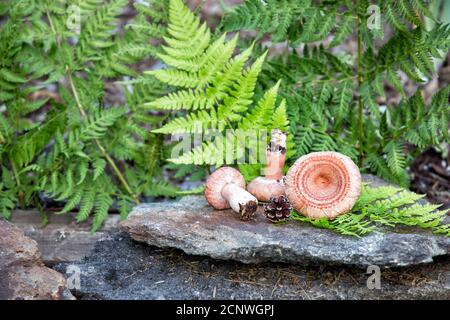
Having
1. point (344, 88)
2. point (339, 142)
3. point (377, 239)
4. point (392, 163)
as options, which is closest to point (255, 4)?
point (344, 88)

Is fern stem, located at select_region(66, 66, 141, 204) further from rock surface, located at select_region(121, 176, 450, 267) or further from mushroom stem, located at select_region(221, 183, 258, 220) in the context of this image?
mushroom stem, located at select_region(221, 183, 258, 220)

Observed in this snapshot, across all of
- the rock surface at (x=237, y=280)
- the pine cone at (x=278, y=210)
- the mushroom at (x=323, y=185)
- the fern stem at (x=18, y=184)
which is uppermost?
the mushroom at (x=323, y=185)

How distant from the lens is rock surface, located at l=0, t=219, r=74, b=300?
3320 millimetres

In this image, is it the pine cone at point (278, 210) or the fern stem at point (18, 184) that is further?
the fern stem at point (18, 184)

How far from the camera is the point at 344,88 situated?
4.60 meters

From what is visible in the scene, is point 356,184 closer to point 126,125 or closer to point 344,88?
point 344,88

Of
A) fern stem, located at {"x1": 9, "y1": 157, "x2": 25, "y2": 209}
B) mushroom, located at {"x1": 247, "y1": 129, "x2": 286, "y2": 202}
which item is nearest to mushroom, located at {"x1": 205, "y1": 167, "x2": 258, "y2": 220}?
mushroom, located at {"x1": 247, "y1": 129, "x2": 286, "y2": 202}

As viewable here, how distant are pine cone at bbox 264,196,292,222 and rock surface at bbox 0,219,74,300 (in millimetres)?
1255

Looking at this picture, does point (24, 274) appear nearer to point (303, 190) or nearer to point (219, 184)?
point (219, 184)

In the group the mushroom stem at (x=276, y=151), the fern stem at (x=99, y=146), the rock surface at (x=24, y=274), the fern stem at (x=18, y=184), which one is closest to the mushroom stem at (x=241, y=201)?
the mushroom stem at (x=276, y=151)

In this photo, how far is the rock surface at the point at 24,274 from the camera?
3320 mm

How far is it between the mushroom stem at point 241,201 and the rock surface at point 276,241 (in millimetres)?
71

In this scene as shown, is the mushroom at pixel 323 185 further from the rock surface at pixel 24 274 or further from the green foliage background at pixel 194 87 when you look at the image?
the rock surface at pixel 24 274

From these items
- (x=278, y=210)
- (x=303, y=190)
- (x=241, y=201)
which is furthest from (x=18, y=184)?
(x=303, y=190)
